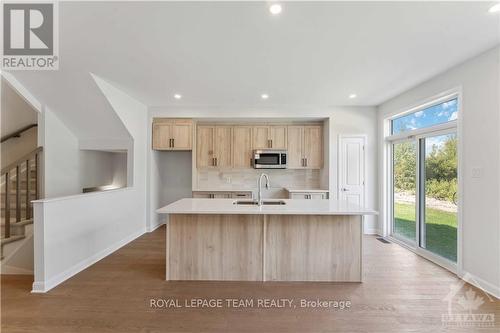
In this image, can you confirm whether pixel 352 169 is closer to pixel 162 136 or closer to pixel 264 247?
pixel 264 247

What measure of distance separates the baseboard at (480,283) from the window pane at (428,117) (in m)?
2.01

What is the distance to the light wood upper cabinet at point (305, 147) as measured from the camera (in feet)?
17.0

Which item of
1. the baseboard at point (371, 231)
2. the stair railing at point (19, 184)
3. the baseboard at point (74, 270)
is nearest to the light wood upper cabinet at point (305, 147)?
the baseboard at point (371, 231)

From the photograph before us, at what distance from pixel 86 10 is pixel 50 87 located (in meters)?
2.13

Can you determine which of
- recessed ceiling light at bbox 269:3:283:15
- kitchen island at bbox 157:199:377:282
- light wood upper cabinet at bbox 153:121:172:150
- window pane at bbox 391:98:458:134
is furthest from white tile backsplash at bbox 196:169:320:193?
recessed ceiling light at bbox 269:3:283:15

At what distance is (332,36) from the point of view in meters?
2.35

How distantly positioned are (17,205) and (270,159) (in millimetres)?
4253

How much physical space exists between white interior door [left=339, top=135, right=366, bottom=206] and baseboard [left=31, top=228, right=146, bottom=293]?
4320mm

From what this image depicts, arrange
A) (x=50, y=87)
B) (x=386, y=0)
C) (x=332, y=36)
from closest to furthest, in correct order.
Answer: (x=386, y=0) < (x=332, y=36) < (x=50, y=87)

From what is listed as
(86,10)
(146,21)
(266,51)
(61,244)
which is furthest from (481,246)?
(61,244)

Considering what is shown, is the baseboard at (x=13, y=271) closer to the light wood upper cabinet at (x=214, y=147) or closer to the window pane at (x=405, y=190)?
the light wood upper cabinet at (x=214, y=147)

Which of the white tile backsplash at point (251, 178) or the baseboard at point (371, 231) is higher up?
the white tile backsplash at point (251, 178)

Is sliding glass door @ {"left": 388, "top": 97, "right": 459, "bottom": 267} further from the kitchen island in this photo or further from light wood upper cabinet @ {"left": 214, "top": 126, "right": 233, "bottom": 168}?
light wood upper cabinet @ {"left": 214, "top": 126, "right": 233, "bottom": 168}

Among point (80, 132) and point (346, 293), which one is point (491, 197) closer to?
point (346, 293)
